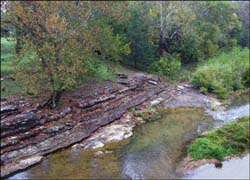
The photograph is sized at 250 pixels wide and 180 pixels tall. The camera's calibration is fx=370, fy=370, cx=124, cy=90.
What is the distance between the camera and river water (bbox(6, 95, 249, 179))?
1745 cm

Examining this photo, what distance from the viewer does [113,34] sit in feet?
120

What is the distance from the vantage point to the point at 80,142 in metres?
21.3

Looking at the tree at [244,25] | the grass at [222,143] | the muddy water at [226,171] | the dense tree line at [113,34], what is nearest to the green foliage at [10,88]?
the dense tree line at [113,34]

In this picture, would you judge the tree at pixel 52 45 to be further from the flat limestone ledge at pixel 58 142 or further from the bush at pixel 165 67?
the bush at pixel 165 67

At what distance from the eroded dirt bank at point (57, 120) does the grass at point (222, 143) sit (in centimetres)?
660

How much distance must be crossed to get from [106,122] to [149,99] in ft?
22.0

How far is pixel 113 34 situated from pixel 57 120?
15509mm

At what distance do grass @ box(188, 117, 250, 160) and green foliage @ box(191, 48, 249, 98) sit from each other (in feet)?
34.2

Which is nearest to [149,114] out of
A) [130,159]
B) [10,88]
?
[130,159]

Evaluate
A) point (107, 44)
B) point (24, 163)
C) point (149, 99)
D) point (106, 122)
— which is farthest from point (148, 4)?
point (24, 163)

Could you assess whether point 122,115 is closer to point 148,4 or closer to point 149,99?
point 149,99

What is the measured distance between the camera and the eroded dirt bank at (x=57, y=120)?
1938 centimetres

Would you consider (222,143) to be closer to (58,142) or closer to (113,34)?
(58,142)

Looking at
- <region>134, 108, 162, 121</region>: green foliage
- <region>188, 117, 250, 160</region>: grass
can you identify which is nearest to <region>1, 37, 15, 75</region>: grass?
<region>134, 108, 162, 121</region>: green foliage
